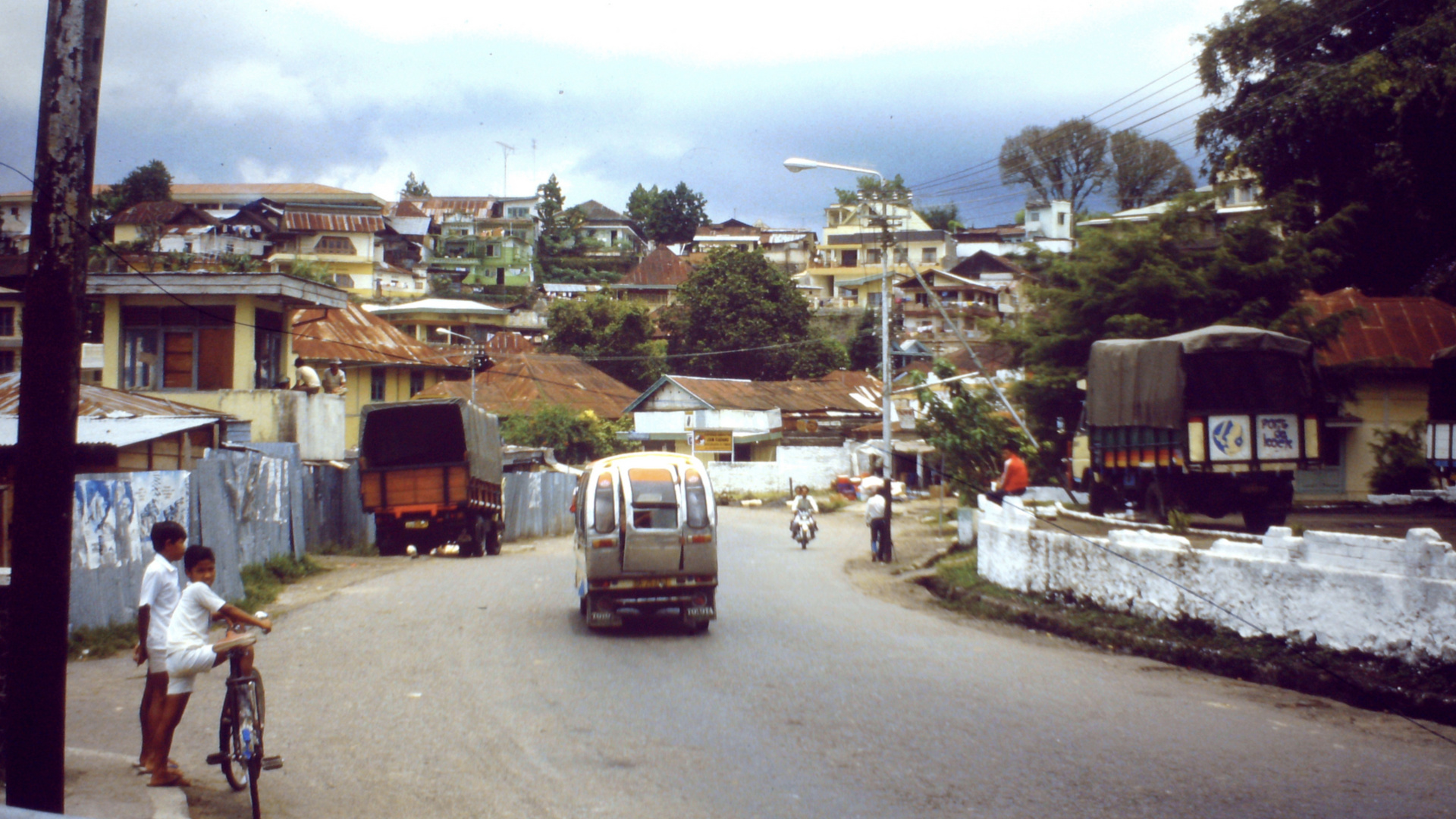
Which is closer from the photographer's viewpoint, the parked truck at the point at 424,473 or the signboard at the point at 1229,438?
the signboard at the point at 1229,438

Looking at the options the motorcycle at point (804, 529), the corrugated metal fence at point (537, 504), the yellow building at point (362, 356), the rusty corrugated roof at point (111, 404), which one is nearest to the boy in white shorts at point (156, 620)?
the rusty corrugated roof at point (111, 404)

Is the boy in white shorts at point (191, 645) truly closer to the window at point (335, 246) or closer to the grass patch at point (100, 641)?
the grass patch at point (100, 641)

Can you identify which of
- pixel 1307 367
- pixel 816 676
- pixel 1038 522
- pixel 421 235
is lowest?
pixel 816 676

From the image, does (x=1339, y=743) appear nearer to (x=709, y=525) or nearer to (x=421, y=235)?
(x=709, y=525)

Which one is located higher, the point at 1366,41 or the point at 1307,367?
the point at 1366,41

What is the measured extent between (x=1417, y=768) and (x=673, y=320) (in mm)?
56921

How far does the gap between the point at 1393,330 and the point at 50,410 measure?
28.6 meters

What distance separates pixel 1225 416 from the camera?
15.2 meters

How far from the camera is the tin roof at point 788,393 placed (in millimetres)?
52094

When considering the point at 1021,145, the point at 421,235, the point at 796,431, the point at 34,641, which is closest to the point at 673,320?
the point at 796,431

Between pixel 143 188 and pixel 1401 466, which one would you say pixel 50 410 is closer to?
pixel 1401 466

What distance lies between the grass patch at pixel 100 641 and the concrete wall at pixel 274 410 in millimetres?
14222

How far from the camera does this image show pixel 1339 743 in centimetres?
768

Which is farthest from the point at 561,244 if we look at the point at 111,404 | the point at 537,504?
the point at 111,404
